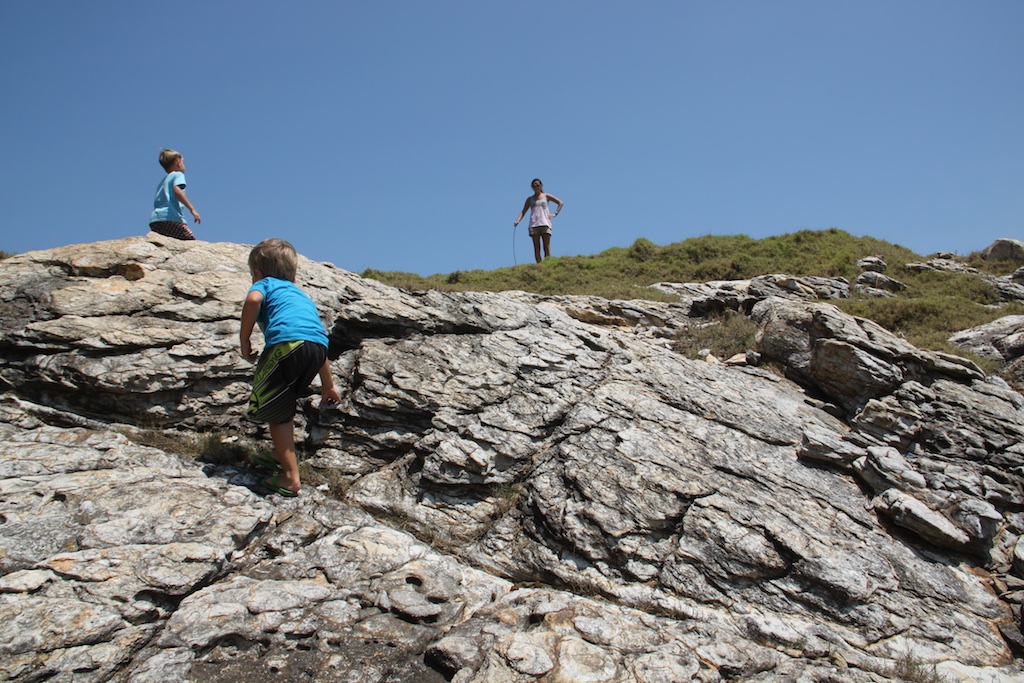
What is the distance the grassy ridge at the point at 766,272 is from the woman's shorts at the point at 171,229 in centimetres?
565

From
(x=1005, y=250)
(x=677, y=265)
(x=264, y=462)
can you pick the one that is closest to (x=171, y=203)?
(x=264, y=462)

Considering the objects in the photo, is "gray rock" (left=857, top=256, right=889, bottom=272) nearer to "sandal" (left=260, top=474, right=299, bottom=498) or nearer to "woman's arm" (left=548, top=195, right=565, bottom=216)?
"woman's arm" (left=548, top=195, right=565, bottom=216)

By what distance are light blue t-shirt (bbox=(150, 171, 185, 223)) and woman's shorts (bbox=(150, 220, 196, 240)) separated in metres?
0.05

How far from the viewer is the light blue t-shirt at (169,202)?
9.73 meters

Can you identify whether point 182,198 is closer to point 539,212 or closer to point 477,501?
point 477,501

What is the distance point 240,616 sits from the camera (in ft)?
16.2

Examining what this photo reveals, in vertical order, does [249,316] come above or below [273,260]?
below

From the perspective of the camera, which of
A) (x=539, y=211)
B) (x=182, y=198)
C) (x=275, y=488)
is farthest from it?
(x=539, y=211)

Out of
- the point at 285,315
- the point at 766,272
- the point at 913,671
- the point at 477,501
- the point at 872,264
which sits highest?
the point at 872,264

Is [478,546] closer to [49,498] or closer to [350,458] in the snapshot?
[350,458]

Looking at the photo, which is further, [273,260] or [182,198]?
[182,198]

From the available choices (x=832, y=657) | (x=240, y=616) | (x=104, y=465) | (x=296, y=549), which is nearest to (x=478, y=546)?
(x=296, y=549)

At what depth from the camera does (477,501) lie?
7348 millimetres

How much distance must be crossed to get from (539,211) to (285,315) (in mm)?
14526
